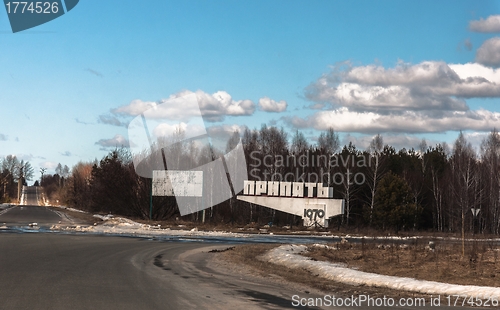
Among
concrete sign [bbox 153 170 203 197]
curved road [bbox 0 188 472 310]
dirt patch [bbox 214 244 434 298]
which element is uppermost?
concrete sign [bbox 153 170 203 197]

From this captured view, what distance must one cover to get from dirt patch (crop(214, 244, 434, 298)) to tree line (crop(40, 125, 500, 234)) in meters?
36.7

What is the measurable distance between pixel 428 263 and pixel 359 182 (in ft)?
167

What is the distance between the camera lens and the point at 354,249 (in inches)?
918

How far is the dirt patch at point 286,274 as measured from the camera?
12320 millimetres

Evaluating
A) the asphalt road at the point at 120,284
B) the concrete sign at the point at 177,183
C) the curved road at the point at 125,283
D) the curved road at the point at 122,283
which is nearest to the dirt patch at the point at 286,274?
the curved road at the point at 125,283

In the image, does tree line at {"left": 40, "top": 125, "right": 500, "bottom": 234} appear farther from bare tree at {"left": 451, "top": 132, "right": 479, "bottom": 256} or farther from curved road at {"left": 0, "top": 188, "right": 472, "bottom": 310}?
curved road at {"left": 0, "top": 188, "right": 472, "bottom": 310}

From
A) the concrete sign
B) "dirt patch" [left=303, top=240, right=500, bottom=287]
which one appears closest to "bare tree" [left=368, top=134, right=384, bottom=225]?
the concrete sign

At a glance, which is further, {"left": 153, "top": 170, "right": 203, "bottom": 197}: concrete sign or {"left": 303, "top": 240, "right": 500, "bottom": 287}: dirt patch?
{"left": 153, "top": 170, "right": 203, "bottom": 197}: concrete sign

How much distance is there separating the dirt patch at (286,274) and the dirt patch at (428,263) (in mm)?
1905

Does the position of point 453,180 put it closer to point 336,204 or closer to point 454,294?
point 336,204

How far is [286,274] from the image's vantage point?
15.5 metres

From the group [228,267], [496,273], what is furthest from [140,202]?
[496,273]

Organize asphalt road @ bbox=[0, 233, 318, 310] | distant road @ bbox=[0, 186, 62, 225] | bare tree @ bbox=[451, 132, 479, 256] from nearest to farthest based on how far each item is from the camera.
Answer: asphalt road @ bbox=[0, 233, 318, 310] < distant road @ bbox=[0, 186, 62, 225] < bare tree @ bbox=[451, 132, 479, 256]

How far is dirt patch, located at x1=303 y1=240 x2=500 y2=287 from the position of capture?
14.2 m
